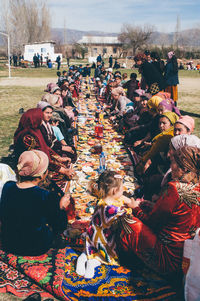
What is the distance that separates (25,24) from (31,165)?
6476 cm

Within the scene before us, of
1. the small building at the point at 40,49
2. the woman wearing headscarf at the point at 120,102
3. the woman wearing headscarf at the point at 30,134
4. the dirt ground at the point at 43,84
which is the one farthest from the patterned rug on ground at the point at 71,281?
the small building at the point at 40,49

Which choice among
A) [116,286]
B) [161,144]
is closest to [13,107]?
[161,144]

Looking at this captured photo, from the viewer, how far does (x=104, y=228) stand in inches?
111

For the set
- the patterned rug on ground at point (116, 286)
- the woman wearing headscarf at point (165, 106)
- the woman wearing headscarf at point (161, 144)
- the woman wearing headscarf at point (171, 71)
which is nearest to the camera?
the patterned rug on ground at point (116, 286)

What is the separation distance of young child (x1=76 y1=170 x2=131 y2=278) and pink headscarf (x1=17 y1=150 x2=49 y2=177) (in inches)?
25.0

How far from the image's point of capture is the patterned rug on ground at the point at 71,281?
2619 mm

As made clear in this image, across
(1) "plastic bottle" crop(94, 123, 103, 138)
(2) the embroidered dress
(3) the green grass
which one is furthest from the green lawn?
(2) the embroidered dress

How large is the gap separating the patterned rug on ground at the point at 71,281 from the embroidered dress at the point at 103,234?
0.14 metres

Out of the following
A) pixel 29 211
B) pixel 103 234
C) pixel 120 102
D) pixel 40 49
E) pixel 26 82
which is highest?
pixel 40 49

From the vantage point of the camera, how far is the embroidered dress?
278 centimetres

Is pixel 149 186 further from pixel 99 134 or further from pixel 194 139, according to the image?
pixel 99 134

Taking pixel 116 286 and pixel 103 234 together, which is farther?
pixel 103 234

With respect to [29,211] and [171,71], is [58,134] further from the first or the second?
[171,71]

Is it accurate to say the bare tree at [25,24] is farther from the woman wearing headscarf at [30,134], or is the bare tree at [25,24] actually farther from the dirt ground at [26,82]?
the woman wearing headscarf at [30,134]
